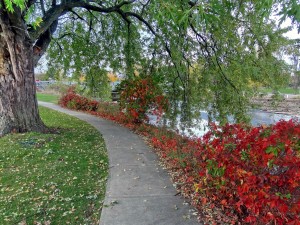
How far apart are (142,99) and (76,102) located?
8384 millimetres

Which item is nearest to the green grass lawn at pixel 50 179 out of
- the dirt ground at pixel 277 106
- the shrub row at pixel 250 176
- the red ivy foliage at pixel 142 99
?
the shrub row at pixel 250 176

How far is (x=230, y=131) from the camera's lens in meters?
3.50

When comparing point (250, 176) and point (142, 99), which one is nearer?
point (250, 176)

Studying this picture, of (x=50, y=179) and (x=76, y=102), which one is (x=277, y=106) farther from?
(x=76, y=102)

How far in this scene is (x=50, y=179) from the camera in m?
4.33

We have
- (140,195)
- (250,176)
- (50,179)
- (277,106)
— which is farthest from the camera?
(277,106)

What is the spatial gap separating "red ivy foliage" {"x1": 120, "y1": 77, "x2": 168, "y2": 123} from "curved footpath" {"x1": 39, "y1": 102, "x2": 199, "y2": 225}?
2.89 m

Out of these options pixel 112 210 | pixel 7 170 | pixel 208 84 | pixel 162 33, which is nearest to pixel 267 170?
pixel 112 210

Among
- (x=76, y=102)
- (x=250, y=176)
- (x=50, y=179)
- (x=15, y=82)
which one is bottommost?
(x=50, y=179)

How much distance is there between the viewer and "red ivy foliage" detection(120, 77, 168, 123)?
8633mm

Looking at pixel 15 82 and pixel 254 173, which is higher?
pixel 15 82

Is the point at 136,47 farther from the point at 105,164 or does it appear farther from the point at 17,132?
the point at 105,164

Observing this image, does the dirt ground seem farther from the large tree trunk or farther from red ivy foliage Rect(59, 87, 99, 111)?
red ivy foliage Rect(59, 87, 99, 111)

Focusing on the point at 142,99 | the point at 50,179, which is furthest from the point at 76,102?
the point at 50,179
